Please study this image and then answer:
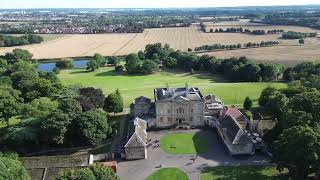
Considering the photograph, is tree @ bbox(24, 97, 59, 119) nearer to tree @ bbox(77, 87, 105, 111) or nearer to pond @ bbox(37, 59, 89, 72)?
tree @ bbox(77, 87, 105, 111)

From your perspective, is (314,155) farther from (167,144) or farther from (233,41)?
(233,41)

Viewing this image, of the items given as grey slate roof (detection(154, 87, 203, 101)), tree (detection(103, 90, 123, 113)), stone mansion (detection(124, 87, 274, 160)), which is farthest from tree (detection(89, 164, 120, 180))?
tree (detection(103, 90, 123, 113))

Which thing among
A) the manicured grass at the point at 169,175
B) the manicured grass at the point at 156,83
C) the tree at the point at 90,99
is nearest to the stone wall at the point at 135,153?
the manicured grass at the point at 169,175

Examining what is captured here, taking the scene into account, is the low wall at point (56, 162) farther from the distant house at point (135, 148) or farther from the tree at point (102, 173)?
the tree at point (102, 173)

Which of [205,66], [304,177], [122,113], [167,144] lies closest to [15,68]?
[122,113]

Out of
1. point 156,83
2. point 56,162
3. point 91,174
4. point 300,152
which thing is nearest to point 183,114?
point 56,162

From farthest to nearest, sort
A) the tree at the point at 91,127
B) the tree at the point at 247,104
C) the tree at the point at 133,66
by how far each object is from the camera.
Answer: the tree at the point at 133,66 → the tree at the point at 247,104 → the tree at the point at 91,127

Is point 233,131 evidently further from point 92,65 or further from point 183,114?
point 92,65
